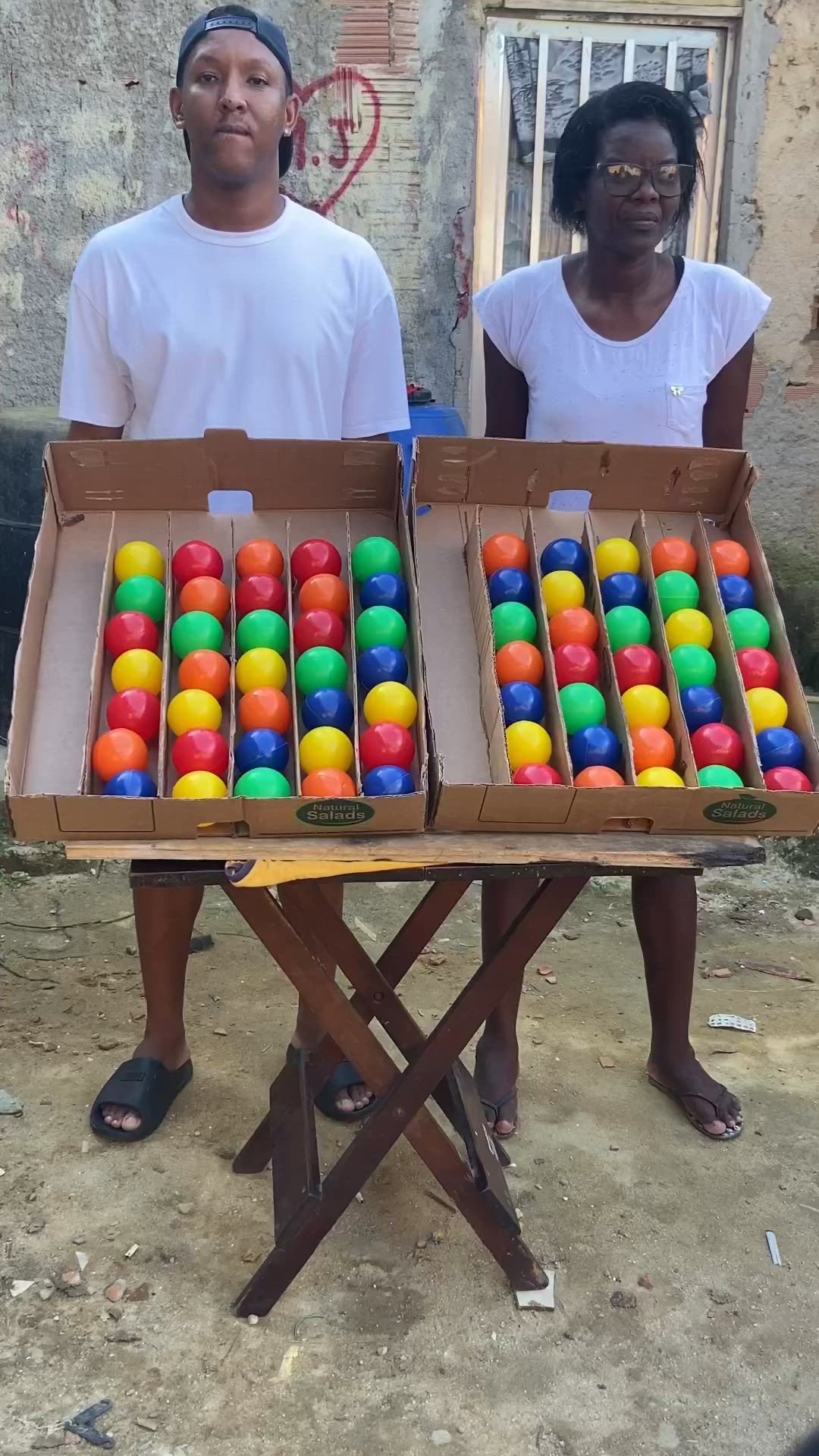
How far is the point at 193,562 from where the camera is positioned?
1.76 metres

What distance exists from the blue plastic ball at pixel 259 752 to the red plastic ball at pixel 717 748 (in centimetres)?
62

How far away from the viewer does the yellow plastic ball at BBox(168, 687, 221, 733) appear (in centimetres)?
161

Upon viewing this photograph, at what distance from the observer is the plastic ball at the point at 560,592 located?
1800mm

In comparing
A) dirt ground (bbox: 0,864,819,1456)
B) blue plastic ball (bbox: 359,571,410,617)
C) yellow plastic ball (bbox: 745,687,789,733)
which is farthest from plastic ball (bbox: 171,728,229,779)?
dirt ground (bbox: 0,864,819,1456)

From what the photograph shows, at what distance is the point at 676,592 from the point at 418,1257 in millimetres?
1346

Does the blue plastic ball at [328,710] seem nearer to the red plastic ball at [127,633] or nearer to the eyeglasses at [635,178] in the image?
the red plastic ball at [127,633]

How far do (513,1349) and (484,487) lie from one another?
1.50m

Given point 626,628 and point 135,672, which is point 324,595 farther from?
point 626,628

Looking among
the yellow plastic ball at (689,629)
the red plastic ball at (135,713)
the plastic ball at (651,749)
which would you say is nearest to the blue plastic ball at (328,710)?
the red plastic ball at (135,713)

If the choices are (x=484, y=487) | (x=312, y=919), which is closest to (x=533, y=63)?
(x=484, y=487)

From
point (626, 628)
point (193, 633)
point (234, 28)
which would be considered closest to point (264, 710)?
point (193, 633)

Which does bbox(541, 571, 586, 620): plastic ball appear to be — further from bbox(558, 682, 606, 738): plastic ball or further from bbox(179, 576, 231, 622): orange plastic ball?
bbox(179, 576, 231, 622): orange plastic ball

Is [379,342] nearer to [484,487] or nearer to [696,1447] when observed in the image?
[484,487]

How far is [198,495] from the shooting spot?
1837mm
